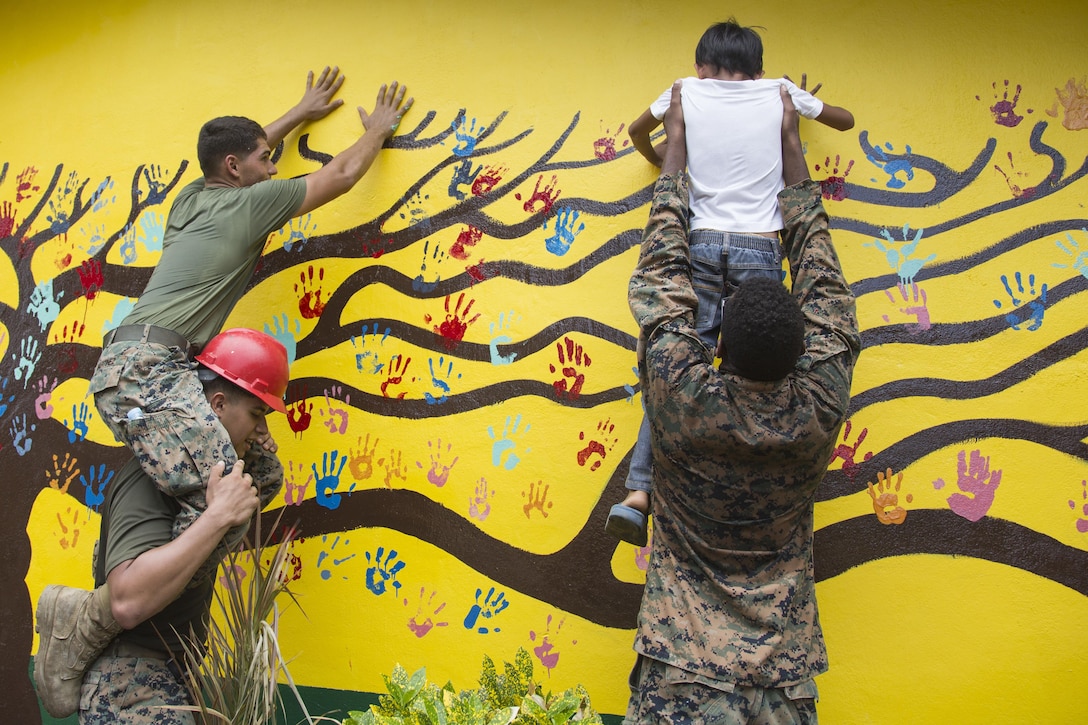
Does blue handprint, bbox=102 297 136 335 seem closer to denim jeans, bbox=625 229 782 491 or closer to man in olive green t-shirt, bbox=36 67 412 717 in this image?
man in olive green t-shirt, bbox=36 67 412 717

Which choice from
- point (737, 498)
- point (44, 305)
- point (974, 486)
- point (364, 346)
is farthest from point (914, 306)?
point (44, 305)

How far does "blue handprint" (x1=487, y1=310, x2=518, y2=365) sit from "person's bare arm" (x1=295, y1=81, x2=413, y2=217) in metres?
0.80

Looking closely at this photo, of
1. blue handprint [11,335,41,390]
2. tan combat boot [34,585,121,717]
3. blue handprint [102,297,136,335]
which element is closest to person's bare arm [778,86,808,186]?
tan combat boot [34,585,121,717]

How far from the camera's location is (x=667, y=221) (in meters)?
2.65

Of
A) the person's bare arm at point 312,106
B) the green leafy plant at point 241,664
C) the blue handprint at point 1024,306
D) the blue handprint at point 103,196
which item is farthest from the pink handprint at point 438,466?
the blue handprint at point 1024,306

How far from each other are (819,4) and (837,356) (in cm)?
162

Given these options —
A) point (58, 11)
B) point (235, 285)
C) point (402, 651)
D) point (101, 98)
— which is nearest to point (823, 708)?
point (402, 651)

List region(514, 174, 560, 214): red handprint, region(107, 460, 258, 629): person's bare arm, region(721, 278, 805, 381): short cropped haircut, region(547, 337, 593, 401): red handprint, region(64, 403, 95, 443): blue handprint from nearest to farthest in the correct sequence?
region(721, 278, 805, 381): short cropped haircut → region(107, 460, 258, 629): person's bare arm → region(547, 337, 593, 401): red handprint → region(514, 174, 560, 214): red handprint → region(64, 403, 95, 443): blue handprint

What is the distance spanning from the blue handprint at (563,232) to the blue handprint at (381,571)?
1360mm

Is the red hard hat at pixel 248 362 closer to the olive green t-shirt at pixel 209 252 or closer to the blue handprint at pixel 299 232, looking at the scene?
the olive green t-shirt at pixel 209 252

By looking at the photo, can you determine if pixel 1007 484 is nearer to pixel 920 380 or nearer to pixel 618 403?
pixel 920 380

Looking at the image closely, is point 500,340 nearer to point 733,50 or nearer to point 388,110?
point 388,110

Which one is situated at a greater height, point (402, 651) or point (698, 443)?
point (698, 443)

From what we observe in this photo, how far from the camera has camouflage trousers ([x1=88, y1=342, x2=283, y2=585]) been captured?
101 inches
